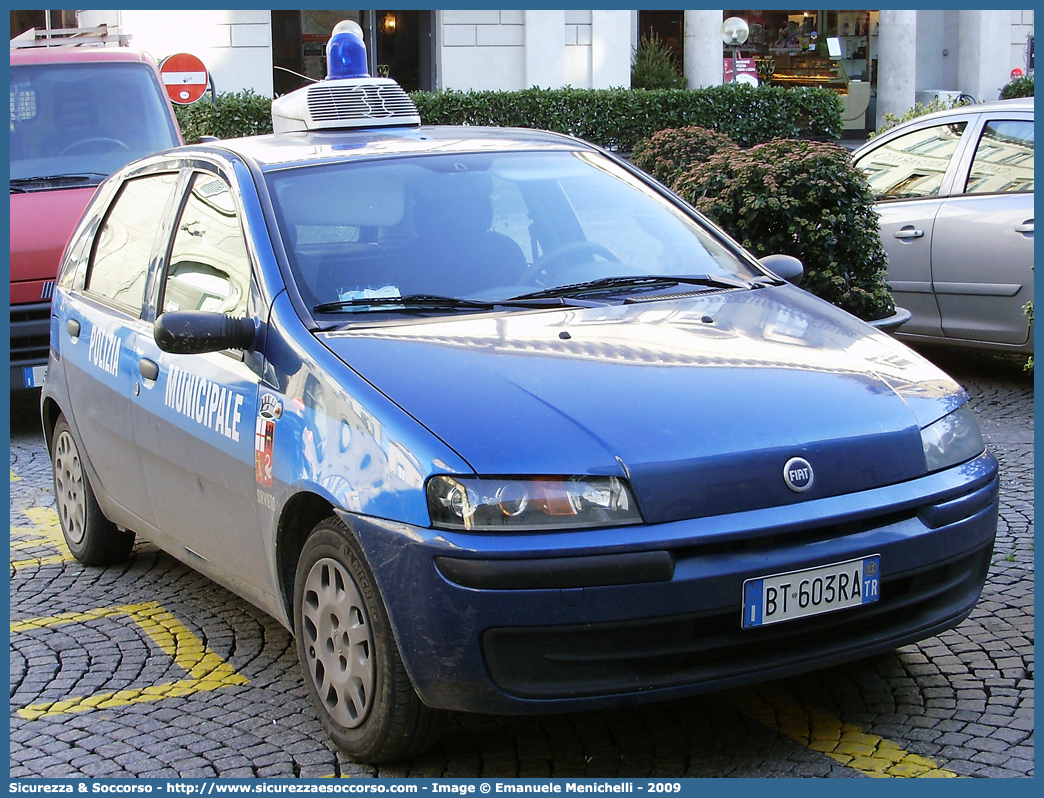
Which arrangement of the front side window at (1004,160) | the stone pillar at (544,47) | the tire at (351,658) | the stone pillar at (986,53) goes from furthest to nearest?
the stone pillar at (986,53)
the stone pillar at (544,47)
the front side window at (1004,160)
the tire at (351,658)

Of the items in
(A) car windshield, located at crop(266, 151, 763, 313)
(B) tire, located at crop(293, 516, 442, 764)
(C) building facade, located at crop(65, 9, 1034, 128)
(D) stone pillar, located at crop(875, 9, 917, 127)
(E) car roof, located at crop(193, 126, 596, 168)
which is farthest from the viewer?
(D) stone pillar, located at crop(875, 9, 917, 127)

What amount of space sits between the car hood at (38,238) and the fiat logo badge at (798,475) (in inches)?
220

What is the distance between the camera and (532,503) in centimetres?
305

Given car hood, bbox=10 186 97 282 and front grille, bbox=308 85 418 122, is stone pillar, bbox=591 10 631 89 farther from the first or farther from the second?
front grille, bbox=308 85 418 122

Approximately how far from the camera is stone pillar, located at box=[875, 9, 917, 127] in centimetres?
2719

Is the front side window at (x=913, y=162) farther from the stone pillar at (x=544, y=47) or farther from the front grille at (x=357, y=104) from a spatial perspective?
the stone pillar at (x=544, y=47)

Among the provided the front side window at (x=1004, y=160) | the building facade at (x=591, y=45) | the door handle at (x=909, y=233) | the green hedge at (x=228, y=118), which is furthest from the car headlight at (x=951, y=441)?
the building facade at (x=591, y=45)

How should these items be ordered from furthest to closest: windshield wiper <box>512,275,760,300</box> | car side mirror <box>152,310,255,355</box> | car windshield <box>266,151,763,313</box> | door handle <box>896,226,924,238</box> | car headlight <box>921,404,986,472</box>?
door handle <box>896,226,924,238</box>, windshield wiper <box>512,275,760,300</box>, car windshield <box>266,151,763,313</box>, car side mirror <box>152,310,255,355</box>, car headlight <box>921,404,986,472</box>

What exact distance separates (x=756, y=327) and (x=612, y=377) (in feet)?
2.21

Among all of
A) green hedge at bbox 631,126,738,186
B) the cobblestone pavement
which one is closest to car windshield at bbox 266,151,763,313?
the cobblestone pavement

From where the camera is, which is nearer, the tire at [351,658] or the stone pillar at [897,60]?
the tire at [351,658]

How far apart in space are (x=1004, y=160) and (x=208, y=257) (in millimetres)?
5215

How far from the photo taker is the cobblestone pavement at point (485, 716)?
345cm

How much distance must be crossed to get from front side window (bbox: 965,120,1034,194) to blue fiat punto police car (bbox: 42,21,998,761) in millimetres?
3552
